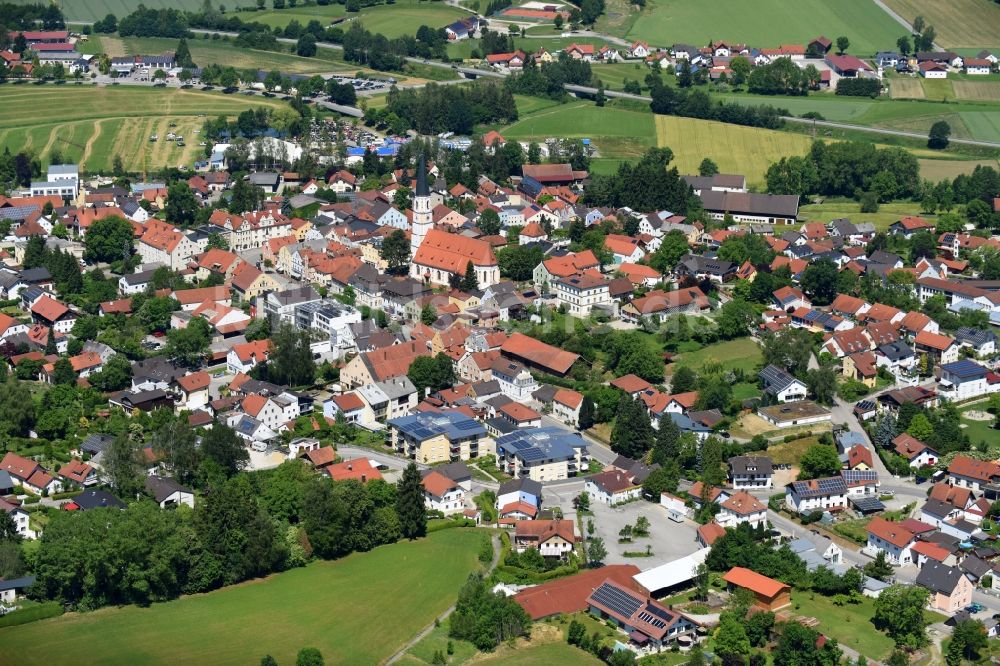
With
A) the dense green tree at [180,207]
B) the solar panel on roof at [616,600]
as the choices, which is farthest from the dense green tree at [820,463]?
the dense green tree at [180,207]

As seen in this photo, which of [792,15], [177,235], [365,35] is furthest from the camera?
[792,15]

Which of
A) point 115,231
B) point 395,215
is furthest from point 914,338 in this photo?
point 115,231

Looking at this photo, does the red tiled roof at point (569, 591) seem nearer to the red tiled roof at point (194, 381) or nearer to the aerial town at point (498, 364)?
the aerial town at point (498, 364)

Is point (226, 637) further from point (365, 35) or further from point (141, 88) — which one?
point (365, 35)

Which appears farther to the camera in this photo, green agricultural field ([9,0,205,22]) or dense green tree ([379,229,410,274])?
green agricultural field ([9,0,205,22])

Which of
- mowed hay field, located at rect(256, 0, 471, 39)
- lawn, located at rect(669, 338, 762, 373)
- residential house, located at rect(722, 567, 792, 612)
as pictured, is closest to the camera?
residential house, located at rect(722, 567, 792, 612)

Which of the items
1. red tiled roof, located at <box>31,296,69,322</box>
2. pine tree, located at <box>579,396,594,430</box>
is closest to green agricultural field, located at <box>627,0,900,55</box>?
red tiled roof, located at <box>31,296,69,322</box>

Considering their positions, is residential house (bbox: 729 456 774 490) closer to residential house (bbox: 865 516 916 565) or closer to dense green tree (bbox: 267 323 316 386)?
residential house (bbox: 865 516 916 565)

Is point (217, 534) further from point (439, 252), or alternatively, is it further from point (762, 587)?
point (439, 252)
